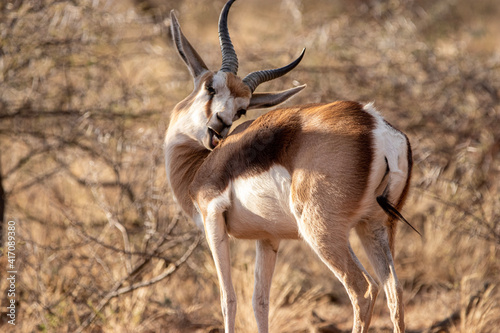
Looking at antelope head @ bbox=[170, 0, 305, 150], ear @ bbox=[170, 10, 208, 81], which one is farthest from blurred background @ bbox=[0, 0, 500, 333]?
ear @ bbox=[170, 10, 208, 81]

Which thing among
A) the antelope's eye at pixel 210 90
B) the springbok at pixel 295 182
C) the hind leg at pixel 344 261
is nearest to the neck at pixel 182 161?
the springbok at pixel 295 182

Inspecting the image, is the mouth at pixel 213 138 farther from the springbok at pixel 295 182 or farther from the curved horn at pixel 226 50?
the curved horn at pixel 226 50

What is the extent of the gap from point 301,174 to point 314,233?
1.26 feet

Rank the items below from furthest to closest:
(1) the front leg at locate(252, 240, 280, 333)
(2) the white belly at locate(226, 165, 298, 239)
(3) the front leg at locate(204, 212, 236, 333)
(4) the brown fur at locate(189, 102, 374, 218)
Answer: (1) the front leg at locate(252, 240, 280, 333)
(3) the front leg at locate(204, 212, 236, 333)
(2) the white belly at locate(226, 165, 298, 239)
(4) the brown fur at locate(189, 102, 374, 218)

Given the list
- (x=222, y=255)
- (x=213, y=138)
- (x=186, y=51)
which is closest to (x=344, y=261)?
(x=222, y=255)

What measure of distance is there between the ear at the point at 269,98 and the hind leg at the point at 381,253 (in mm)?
1371

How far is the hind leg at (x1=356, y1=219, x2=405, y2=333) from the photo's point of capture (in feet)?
12.8

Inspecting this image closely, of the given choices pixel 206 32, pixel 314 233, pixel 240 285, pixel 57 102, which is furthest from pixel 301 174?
pixel 206 32

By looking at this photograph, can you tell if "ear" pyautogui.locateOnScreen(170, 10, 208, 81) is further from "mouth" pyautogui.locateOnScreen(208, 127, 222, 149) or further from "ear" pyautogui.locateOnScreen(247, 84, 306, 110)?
"mouth" pyautogui.locateOnScreen(208, 127, 222, 149)

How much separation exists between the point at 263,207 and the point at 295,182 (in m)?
0.39

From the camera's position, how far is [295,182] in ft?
12.3

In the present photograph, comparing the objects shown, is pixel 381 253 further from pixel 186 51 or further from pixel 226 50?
pixel 186 51

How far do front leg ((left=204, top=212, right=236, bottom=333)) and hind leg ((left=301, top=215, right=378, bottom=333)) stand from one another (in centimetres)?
70

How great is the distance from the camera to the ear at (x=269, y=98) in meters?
4.87
